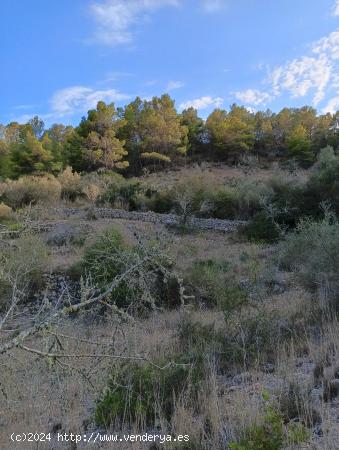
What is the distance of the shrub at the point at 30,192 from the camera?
927 inches

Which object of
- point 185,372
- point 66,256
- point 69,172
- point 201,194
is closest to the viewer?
point 185,372

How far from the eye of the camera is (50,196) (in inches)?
952

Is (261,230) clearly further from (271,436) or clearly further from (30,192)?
(271,436)

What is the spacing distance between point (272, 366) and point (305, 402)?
121cm

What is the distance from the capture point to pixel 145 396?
3508 mm

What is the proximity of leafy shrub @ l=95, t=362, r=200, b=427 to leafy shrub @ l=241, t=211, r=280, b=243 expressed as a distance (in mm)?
12360

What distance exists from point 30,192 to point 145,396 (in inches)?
869

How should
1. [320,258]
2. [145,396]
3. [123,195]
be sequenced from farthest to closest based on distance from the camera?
1. [123,195]
2. [320,258]
3. [145,396]

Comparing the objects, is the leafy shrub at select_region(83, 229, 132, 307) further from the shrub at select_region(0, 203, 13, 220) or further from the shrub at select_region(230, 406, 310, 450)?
the shrub at select_region(0, 203, 13, 220)

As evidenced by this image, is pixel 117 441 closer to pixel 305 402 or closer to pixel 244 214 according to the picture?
pixel 305 402

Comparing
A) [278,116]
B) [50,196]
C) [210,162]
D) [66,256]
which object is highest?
[278,116]

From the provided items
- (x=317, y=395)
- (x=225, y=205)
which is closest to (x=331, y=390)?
(x=317, y=395)

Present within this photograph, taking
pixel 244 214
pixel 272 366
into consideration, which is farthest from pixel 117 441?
pixel 244 214

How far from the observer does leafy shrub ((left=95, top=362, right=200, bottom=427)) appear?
3250mm
